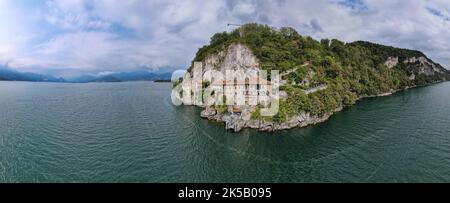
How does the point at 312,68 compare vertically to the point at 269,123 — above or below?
above

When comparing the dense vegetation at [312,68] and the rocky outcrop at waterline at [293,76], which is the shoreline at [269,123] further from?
the dense vegetation at [312,68]

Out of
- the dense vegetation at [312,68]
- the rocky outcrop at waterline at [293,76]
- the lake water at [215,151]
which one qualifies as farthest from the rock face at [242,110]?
the lake water at [215,151]

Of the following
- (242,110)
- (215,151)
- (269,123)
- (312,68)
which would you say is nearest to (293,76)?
(312,68)

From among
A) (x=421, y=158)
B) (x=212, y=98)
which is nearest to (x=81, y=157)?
(x=212, y=98)

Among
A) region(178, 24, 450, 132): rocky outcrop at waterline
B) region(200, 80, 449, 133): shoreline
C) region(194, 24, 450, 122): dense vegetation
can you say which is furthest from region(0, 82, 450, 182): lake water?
region(194, 24, 450, 122): dense vegetation

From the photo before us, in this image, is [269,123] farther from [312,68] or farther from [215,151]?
[312,68]

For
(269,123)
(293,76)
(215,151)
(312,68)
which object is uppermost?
(312,68)
